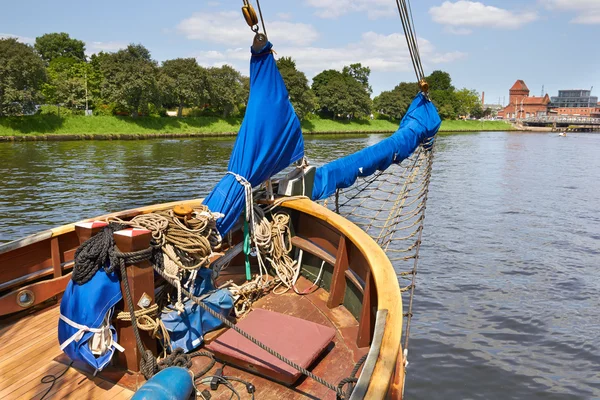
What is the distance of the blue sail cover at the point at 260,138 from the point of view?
392cm

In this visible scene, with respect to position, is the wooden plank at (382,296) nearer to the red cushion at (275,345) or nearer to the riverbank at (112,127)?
the red cushion at (275,345)

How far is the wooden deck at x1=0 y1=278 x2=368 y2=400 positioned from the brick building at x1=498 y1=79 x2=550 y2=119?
422 ft

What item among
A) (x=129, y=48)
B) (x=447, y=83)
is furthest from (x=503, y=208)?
(x=447, y=83)

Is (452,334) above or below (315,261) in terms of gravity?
below

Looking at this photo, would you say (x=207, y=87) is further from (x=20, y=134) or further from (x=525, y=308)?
(x=525, y=308)

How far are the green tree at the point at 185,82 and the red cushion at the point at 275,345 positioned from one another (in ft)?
151

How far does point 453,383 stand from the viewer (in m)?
5.64

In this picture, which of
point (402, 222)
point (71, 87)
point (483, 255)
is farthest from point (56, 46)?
point (483, 255)

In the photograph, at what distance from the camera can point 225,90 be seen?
1962 inches

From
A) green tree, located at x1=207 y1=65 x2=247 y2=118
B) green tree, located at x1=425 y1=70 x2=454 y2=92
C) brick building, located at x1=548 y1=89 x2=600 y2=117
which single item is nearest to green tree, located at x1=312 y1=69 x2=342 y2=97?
green tree, located at x1=207 y1=65 x2=247 y2=118

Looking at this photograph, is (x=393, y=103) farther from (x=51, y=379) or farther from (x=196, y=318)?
(x=51, y=379)

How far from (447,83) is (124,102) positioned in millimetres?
79744

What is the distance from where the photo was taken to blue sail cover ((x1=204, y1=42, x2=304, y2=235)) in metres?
3.92

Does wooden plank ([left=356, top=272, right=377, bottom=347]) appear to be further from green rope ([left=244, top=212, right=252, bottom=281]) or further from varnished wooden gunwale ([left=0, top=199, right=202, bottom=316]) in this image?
varnished wooden gunwale ([left=0, top=199, right=202, bottom=316])
